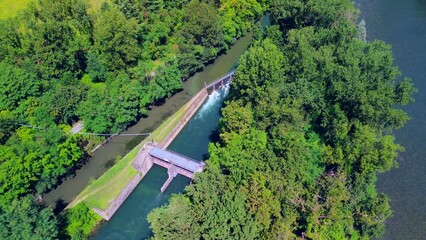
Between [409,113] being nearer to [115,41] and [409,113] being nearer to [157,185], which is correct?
[157,185]

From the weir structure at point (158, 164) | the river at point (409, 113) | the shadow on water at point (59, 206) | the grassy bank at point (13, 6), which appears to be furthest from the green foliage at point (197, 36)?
the river at point (409, 113)

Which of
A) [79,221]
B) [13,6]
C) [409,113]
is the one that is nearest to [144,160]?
[79,221]

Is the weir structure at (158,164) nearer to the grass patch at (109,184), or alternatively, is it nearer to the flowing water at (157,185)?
the grass patch at (109,184)

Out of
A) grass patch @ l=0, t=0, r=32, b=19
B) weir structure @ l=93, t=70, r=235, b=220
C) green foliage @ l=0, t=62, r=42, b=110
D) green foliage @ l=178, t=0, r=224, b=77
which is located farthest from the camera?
grass patch @ l=0, t=0, r=32, b=19

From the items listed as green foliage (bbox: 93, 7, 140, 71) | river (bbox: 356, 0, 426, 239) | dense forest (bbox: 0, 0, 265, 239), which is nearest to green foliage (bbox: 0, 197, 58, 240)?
dense forest (bbox: 0, 0, 265, 239)

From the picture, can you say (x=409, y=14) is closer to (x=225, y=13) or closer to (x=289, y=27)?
(x=289, y=27)

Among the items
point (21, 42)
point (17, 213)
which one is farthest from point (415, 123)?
point (21, 42)

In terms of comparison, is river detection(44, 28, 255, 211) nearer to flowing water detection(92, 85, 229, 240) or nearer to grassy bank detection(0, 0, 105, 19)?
flowing water detection(92, 85, 229, 240)
